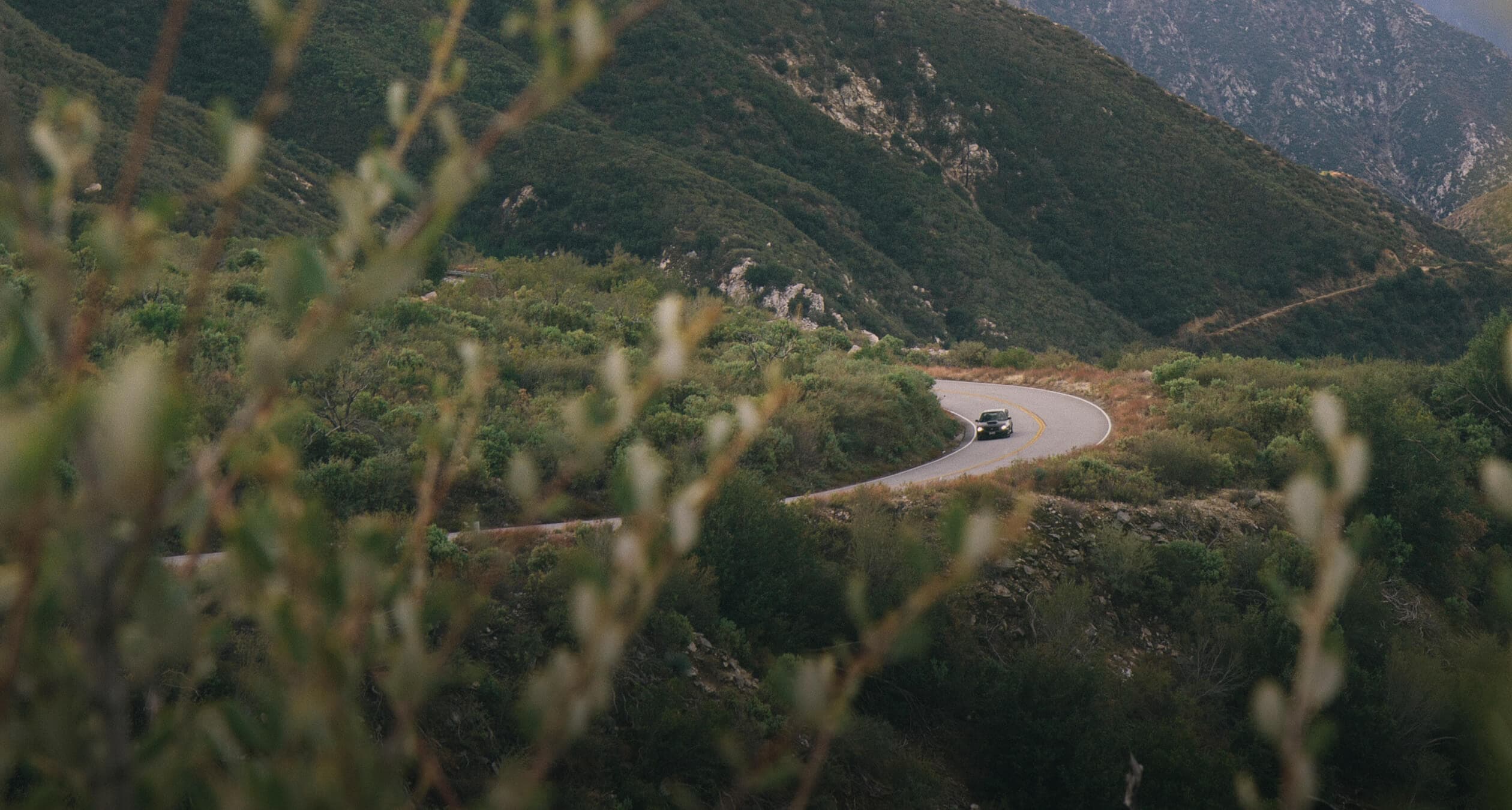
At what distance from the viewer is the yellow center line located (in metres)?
17.9

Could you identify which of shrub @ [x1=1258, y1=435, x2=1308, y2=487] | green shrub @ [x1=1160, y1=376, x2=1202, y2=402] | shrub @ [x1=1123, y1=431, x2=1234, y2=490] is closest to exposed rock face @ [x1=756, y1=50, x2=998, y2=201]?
green shrub @ [x1=1160, y1=376, x2=1202, y2=402]

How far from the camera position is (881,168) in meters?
63.0

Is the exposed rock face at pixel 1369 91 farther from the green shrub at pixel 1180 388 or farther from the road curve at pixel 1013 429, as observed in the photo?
the green shrub at pixel 1180 388

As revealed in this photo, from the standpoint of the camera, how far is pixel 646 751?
8508mm

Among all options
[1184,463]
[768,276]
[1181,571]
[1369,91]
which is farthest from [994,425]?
[1369,91]

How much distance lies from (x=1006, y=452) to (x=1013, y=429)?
3.06 meters

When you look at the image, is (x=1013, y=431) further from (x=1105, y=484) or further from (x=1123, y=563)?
(x=1123, y=563)

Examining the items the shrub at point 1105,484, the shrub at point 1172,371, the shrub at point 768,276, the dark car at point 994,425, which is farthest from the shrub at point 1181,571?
the shrub at point 768,276

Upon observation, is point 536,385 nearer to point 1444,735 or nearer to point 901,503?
point 901,503

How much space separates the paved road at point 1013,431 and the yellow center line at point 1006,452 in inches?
0.6

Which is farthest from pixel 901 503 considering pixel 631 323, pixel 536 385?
pixel 631 323

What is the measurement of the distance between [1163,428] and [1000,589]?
9583mm

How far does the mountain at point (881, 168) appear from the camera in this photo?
163 ft

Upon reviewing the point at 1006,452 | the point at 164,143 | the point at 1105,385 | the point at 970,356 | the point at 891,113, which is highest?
the point at 891,113
